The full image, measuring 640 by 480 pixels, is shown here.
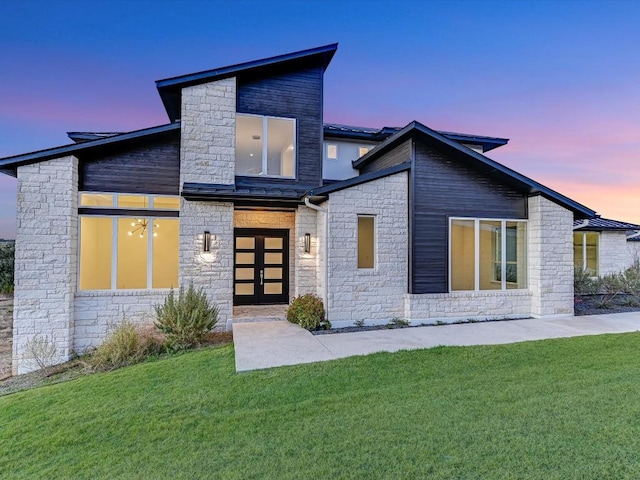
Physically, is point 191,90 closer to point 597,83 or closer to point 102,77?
point 102,77

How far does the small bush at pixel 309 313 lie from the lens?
8.39 metres

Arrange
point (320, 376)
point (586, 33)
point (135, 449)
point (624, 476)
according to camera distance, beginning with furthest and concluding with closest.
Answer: point (586, 33), point (320, 376), point (135, 449), point (624, 476)

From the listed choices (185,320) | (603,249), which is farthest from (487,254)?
(603,249)

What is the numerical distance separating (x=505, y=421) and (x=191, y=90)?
1024 centimetres

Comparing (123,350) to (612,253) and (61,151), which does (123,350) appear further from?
(612,253)

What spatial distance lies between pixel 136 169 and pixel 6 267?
770 centimetres

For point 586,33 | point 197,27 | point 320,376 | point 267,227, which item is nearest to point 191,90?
point 267,227

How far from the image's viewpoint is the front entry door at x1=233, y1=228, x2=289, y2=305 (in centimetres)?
1122

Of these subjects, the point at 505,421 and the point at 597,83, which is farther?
the point at 597,83

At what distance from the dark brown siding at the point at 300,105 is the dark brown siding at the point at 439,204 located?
10.4ft

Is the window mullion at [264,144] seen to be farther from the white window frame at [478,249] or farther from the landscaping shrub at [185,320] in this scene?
the white window frame at [478,249]

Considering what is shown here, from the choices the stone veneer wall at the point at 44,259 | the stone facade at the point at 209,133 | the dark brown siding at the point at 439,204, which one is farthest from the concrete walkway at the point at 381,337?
the stone facade at the point at 209,133

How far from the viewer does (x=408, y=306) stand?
9039mm

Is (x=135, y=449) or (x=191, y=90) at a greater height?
(x=191, y=90)
